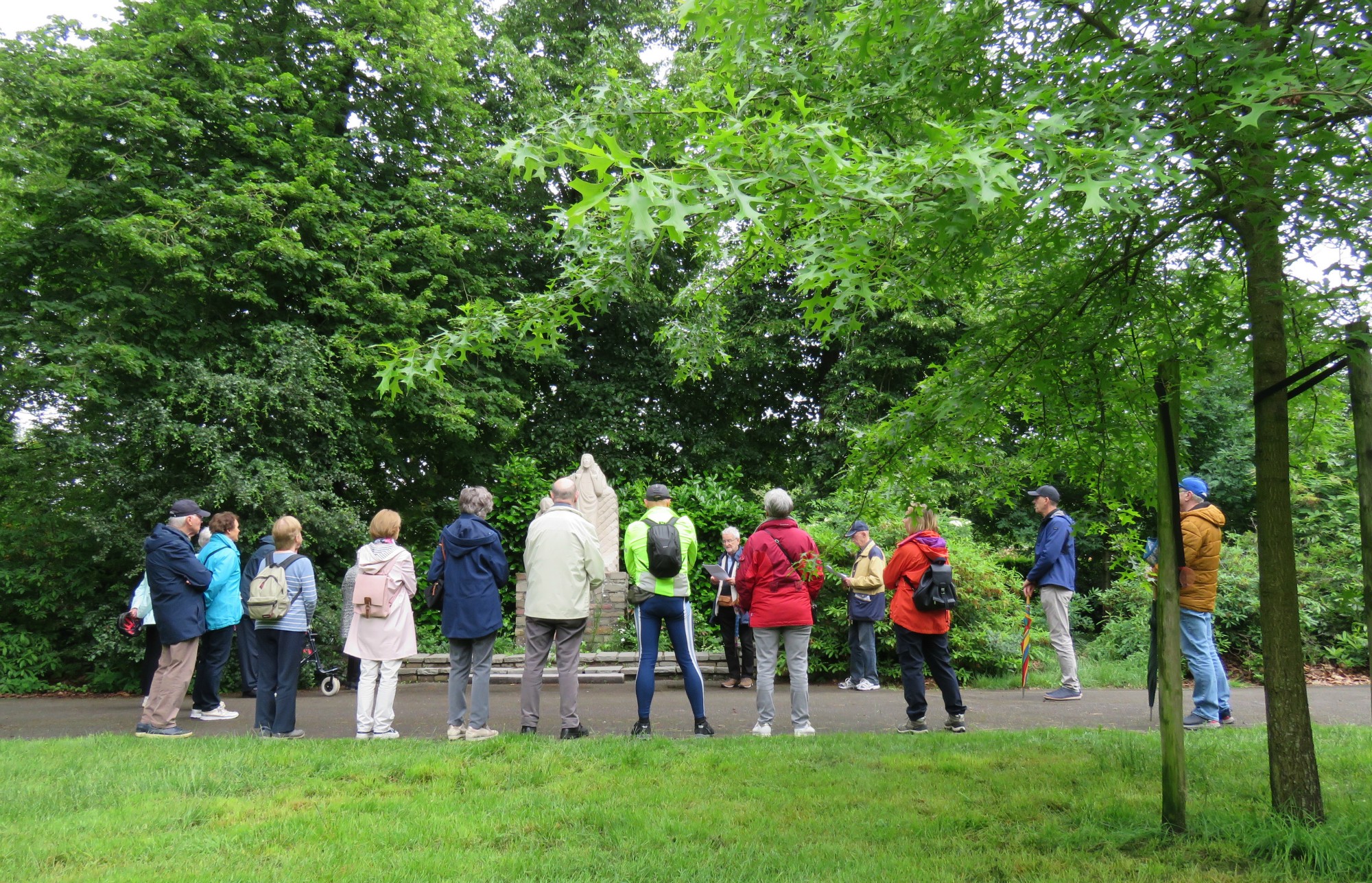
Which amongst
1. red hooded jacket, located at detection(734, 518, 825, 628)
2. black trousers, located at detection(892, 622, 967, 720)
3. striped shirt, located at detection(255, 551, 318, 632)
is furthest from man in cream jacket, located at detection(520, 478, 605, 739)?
black trousers, located at detection(892, 622, 967, 720)

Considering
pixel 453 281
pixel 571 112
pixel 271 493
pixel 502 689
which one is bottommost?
pixel 502 689

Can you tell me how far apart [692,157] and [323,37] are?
589 inches

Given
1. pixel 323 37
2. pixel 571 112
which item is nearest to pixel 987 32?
pixel 571 112

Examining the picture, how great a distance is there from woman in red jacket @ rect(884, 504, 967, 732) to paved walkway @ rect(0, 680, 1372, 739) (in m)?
0.42

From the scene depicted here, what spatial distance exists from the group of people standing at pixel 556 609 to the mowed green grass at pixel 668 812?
0.62m

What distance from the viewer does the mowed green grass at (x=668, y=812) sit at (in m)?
3.72

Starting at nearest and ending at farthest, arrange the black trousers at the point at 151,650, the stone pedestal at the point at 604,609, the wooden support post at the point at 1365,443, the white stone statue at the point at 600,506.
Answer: the wooden support post at the point at 1365,443 → the black trousers at the point at 151,650 → the stone pedestal at the point at 604,609 → the white stone statue at the point at 600,506

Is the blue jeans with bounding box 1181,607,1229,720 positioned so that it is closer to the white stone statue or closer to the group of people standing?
the group of people standing

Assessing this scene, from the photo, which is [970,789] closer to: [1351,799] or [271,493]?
[1351,799]

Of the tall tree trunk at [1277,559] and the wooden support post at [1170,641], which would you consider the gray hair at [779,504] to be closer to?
the wooden support post at [1170,641]

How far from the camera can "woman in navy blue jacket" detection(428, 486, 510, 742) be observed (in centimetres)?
662

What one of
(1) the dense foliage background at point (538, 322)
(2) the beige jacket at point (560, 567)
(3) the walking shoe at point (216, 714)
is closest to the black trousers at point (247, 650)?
(3) the walking shoe at point (216, 714)

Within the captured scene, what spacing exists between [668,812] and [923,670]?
3144 millimetres

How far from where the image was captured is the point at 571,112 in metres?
4.86
